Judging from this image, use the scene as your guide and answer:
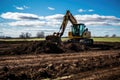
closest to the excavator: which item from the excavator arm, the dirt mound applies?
the excavator arm

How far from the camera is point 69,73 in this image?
433 inches

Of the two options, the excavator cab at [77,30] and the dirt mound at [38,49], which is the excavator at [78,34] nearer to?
the excavator cab at [77,30]

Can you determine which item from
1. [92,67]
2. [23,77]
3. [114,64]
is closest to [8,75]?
[23,77]

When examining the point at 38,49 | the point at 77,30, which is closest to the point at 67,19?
the point at 77,30

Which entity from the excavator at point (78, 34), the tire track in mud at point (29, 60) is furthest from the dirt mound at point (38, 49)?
the excavator at point (78, 34)

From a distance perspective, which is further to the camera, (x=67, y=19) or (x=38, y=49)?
(x=67, y=19)

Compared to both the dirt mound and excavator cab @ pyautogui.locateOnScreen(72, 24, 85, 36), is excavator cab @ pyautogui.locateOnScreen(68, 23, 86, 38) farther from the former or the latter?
the dirt mound

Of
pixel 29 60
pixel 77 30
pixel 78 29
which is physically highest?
pixel 78 29

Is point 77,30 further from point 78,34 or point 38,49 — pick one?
point 38,49

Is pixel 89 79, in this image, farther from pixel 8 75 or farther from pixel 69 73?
pixel 8 75

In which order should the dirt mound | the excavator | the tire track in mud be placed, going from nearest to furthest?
the tire track in mud
the dirt mound
the excavator

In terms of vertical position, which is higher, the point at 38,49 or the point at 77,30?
the point at 77,30

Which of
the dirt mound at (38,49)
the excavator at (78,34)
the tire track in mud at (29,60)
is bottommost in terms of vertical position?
the tire track in mud at (29,60)

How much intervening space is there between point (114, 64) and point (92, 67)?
7.75 feet
